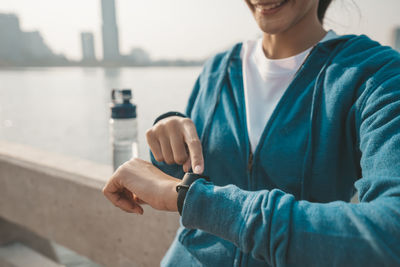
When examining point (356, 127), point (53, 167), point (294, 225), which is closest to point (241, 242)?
point (294, 225)

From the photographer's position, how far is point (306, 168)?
850 millimetres

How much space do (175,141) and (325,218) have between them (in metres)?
0.48

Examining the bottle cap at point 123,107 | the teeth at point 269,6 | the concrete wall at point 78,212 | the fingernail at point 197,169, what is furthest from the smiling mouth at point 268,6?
the concrete wall at point 78,212

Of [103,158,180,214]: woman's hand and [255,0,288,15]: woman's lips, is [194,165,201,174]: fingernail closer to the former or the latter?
[103,158,180,214]: woman's hand

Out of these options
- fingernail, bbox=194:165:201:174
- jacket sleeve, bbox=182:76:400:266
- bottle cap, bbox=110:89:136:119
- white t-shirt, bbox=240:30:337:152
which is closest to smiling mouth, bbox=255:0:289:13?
white t-shirt, bbox=240:30:337:152

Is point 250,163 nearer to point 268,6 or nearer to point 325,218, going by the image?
point 325,218

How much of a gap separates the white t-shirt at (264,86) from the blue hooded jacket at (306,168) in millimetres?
27

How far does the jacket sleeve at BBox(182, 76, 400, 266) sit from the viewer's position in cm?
56

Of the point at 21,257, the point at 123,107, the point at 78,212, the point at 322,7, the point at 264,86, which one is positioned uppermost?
the point at 322,7

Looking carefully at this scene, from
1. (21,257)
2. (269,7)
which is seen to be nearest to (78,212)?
(21,257)

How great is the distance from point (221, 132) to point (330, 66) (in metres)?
0.37

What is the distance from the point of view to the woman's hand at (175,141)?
36.1 inches

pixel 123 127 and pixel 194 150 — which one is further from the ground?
pixel 194 150

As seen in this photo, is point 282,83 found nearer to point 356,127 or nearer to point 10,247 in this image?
point 356,127
